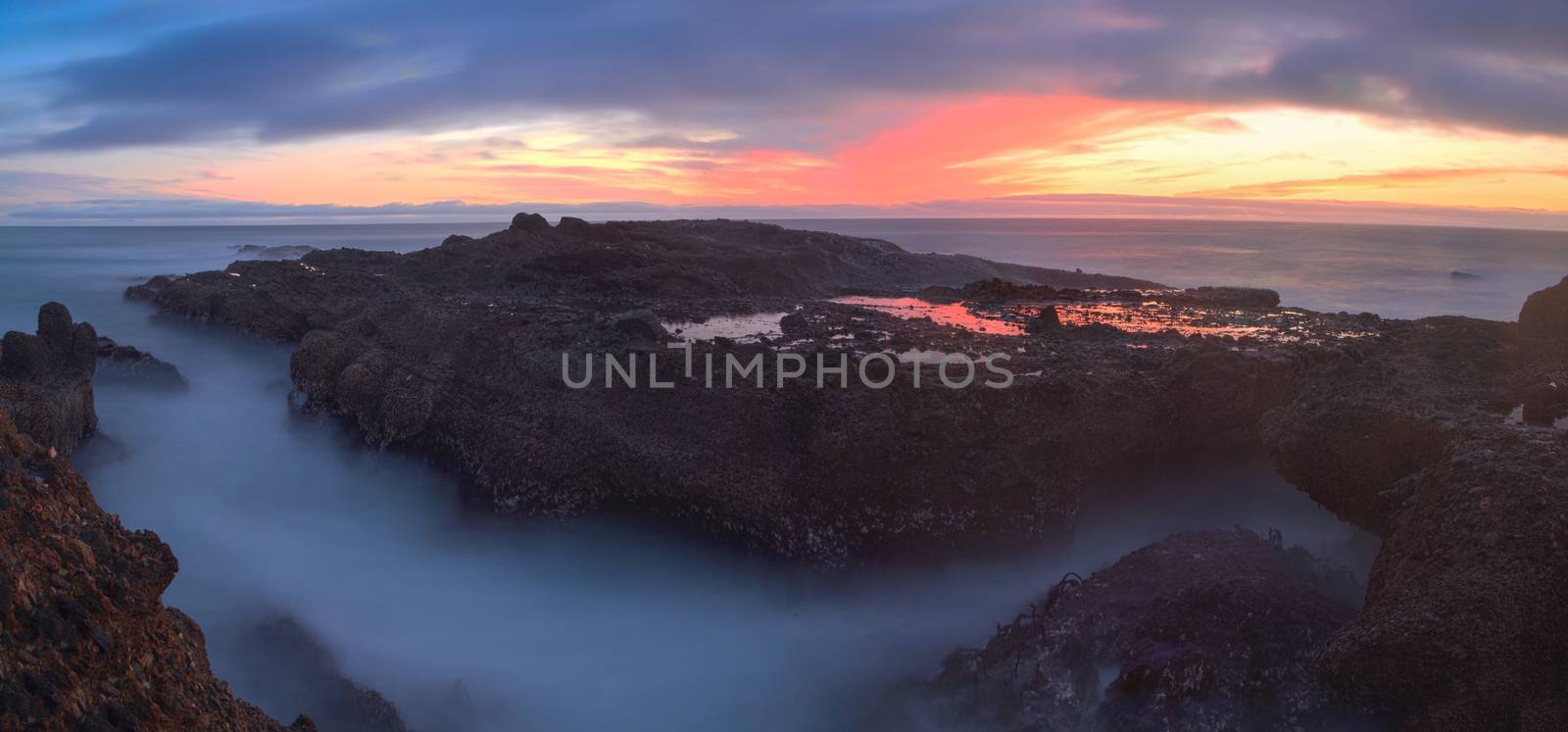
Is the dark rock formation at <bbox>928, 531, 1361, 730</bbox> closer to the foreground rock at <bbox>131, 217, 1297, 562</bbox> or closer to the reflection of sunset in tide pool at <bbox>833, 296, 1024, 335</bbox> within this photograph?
the foreground rock at <bbox>131, 217, 1297, 562</bbox>

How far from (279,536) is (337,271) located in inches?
283

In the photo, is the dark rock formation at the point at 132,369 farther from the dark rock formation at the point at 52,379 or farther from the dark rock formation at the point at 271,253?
the dark rock formation at the point at 271,253

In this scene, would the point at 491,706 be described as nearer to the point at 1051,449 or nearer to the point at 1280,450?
the point at 1051,449

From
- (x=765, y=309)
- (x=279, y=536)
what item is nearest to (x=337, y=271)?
(x=279, y=536)

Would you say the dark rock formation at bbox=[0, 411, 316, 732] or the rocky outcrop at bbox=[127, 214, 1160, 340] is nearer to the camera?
the dark rock formation at bbox=[0, 411, 316, 732]

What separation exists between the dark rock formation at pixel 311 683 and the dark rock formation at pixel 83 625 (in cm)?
116

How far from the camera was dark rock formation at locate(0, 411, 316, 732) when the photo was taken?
2.75 metres

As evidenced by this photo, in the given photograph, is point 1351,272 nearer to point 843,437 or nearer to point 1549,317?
point 1549,317

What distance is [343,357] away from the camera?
9.44 metres

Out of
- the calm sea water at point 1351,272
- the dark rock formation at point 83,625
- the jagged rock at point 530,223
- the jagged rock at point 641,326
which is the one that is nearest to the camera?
the dark rock formation at point 83,625

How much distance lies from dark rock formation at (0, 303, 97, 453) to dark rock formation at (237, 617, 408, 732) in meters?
3.74

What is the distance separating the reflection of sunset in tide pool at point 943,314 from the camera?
28.7 ft

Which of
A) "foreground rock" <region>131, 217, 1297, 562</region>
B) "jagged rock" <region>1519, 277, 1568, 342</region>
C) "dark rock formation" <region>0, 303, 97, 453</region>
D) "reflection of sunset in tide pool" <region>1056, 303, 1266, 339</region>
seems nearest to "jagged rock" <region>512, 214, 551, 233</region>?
"foreground rock" <region>131, 217, 1297, 562</region>

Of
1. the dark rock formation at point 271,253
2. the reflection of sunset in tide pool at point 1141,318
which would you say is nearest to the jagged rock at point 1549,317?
the reflection of sunset in tide pool at point 1141,318
